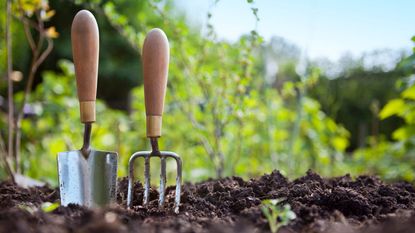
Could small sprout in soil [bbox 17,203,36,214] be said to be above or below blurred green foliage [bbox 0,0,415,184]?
below

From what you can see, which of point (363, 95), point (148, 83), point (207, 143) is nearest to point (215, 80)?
point (207, 143)

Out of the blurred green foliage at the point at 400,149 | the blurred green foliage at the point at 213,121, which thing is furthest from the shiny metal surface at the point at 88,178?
the blurred green foliage at the point at 400,149

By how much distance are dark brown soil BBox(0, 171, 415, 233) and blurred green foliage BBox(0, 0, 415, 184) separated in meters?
0.95

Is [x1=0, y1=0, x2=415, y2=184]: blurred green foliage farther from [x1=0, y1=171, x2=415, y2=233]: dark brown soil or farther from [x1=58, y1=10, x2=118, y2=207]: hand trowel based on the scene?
[x1=58, y1=10, x2=118, y2=207]: hand trowel

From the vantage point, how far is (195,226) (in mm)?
1188

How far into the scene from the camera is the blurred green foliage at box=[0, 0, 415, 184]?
9.53 feet

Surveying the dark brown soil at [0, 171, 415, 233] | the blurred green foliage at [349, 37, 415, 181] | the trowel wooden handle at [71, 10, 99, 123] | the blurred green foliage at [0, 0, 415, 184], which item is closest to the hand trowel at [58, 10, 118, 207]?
the trowel wooden handle at [71, 10, 99, 123]

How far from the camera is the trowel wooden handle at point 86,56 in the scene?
1531 millimetres

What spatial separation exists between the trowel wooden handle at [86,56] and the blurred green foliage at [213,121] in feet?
3.59

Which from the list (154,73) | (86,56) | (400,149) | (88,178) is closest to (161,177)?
(88,178)

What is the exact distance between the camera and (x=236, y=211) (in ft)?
4.86

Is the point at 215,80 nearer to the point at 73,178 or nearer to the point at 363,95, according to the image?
the point at 73,178

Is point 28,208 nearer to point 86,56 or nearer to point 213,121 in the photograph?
point 86,56

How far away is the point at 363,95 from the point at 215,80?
4.54m
